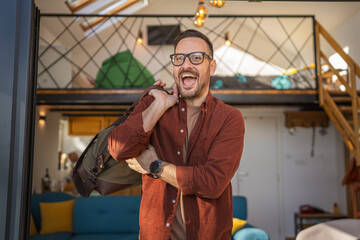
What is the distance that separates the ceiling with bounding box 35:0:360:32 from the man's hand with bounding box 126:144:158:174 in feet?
15.9

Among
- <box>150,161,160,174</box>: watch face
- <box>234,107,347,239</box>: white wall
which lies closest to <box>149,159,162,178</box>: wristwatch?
<box>150,161,160,174</box>: watch face

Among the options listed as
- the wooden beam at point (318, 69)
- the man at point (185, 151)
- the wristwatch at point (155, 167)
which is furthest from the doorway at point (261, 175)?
the wristwatch at point (155, 167)

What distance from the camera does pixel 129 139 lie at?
1.30m

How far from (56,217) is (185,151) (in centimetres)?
356

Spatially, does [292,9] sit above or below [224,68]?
above

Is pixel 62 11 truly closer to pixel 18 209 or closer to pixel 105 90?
pixel 105 90

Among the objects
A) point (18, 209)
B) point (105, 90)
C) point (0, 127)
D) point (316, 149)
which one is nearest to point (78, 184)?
point (18, 209)

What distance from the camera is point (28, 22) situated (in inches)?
52.5

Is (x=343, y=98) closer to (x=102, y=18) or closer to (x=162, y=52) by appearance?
(x=162, y=52)

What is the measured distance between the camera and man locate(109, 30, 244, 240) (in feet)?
4.26

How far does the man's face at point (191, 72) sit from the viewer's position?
1.42 meters

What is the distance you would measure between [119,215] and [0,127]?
3335 mm

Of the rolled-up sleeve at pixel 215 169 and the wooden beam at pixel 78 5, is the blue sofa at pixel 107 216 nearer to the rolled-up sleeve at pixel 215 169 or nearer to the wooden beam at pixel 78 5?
the rolled-up sleeve at pixel 215 169

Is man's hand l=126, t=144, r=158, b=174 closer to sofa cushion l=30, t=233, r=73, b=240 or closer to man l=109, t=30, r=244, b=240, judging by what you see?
man l=109, t=30, r=244, b=240
